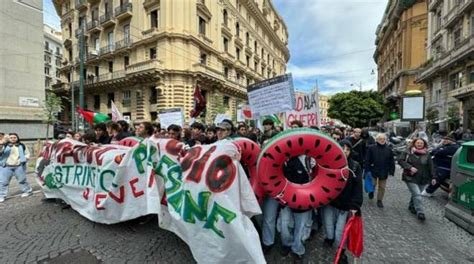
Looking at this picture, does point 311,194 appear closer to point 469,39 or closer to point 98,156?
point 98,156

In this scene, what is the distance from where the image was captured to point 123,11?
1121 inches

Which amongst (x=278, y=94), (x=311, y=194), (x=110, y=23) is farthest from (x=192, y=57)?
(x=311, y=194)

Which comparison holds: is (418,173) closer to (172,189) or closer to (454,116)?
(172,189)

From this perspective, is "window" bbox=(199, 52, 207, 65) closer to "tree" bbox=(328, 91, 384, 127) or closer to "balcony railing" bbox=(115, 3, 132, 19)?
"balcony railing" bbox=(115, 3, 132, 19)

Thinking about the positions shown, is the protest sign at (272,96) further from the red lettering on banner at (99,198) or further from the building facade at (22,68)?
the building facade at (22,68)

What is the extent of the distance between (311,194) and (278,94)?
3659 mm

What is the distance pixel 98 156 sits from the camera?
447 cm

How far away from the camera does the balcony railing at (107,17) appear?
1174 inches

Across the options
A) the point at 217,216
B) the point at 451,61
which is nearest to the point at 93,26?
the point at 217,216

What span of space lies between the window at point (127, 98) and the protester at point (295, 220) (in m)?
28.5

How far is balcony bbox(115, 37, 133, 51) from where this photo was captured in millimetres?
28366

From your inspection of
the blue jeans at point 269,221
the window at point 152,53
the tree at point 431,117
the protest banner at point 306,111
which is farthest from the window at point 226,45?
the blue jeans at point 269,221

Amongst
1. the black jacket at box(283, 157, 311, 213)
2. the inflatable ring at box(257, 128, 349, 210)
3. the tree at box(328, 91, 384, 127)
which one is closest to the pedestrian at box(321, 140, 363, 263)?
the inflatable ring at box(257, 128, 349, 210)

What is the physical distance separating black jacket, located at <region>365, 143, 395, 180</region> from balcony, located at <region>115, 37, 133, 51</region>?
92.7 ft
